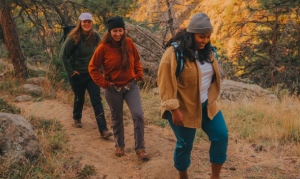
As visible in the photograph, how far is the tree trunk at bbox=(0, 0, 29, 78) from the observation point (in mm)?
8023

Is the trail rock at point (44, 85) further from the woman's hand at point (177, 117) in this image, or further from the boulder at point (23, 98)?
the woman's hand at point (177, 117)

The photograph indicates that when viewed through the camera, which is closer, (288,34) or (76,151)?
(76,151)

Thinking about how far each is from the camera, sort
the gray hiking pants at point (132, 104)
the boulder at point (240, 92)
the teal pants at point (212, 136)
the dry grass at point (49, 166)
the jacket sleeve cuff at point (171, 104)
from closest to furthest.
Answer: the jacket sleeve cuff at point (171, 104) < the teal pants at point (212, 136) < the dry grass at point (49, 166) < the gray hiking pants at point (132, 104) < the boulder at point (240, 92)

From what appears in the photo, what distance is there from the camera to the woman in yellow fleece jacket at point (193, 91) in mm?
2426

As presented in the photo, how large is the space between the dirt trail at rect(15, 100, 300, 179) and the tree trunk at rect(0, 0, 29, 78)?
3.92m

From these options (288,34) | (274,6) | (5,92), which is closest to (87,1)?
(5,92)

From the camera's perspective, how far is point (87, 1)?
8.35 m

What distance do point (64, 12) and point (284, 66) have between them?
31.4ft

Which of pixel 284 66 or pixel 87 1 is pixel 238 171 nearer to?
pixel 87 1

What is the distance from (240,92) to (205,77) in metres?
5.84

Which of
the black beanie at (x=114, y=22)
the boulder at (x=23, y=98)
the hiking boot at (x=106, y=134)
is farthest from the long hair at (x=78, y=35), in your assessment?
the boulder at (x=23, y=98)

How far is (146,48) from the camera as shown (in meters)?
8.55

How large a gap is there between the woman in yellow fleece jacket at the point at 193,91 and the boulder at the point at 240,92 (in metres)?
5.37

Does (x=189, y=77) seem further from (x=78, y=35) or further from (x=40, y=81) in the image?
(x=40, y=81)
